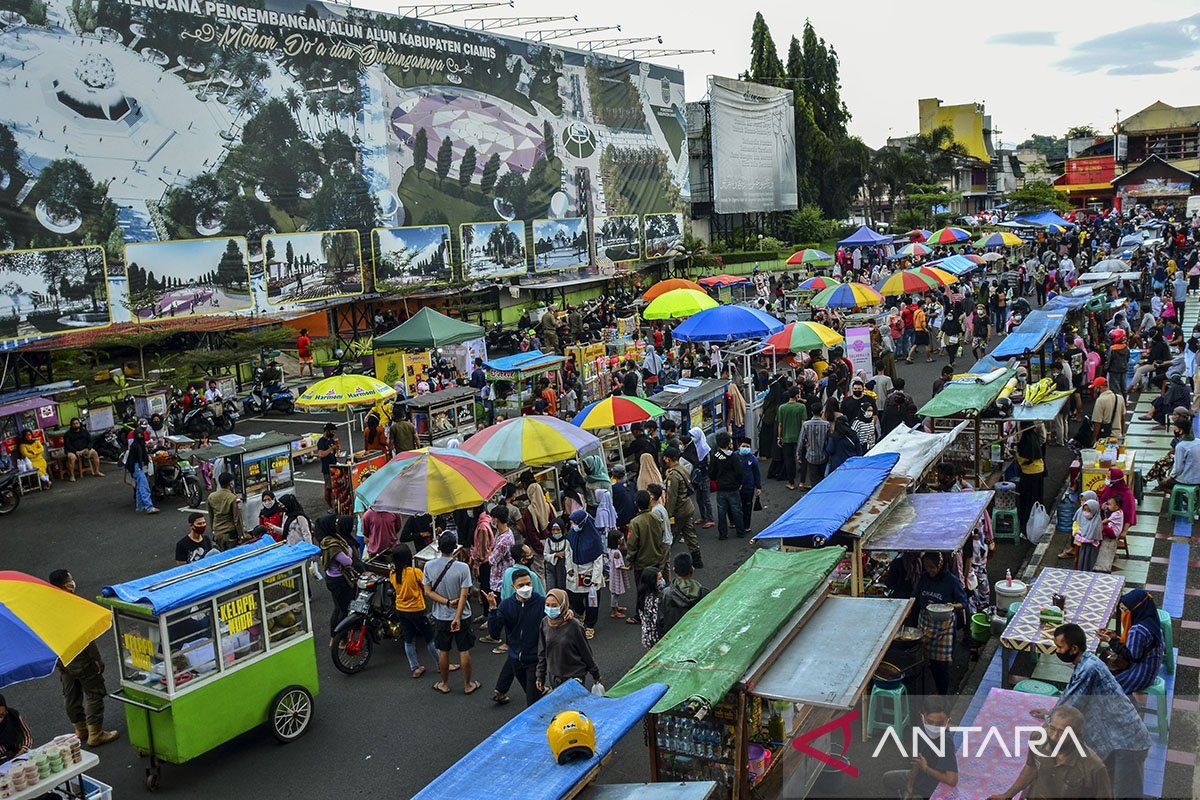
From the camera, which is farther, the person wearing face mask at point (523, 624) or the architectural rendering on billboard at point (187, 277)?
the architectural rendering on billboard at point (187, 277)

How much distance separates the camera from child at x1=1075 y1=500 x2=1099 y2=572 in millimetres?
10430

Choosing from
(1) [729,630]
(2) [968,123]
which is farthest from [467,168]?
(2) [968,123]

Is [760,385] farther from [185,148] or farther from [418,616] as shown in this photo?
[185,148]

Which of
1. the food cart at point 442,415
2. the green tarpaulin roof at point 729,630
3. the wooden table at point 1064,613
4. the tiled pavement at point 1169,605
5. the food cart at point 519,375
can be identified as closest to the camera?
the green tarpaulin roof at point 729,630

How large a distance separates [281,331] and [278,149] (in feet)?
21.4

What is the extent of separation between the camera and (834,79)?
6116 cm

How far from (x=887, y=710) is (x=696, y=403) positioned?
8.50m

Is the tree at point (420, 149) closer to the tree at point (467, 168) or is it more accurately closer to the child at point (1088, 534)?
the tree at point (467, 168)

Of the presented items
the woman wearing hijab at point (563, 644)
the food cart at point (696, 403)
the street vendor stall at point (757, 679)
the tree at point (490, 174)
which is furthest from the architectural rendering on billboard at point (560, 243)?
the street vendor stall at point (757, 679)

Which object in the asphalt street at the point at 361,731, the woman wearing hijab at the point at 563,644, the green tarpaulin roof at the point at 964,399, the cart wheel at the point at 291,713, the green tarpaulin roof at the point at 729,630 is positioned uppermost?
the green tarpaulin roof at the point at 964,399

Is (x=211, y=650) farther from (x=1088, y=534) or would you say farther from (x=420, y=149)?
(x=420, y=149)

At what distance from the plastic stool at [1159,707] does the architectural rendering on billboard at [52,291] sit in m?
23.0

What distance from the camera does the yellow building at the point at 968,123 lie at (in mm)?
89000

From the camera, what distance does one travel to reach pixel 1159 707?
7.28 metres
